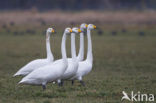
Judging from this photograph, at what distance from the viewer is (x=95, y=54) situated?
2288 centimetres

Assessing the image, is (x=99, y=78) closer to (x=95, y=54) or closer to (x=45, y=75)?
(x=45, y=75)

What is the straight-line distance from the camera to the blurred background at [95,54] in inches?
352

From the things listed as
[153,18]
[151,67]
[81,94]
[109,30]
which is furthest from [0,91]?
[153,18]

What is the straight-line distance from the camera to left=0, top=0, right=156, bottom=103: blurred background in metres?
8.95

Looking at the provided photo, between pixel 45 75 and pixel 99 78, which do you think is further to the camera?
pixel 99 78

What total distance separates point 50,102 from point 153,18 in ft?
128

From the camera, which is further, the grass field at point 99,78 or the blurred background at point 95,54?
the blurred background at point 95,54

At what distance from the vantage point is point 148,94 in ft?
29.9
